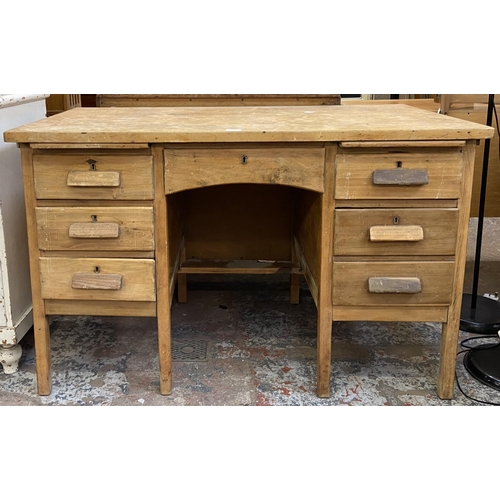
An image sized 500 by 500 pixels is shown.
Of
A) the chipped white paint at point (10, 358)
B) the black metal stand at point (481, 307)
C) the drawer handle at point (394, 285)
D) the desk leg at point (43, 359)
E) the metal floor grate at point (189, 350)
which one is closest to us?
the drawer handle at point (394, 285)

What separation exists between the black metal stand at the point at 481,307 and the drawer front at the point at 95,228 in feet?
4.85

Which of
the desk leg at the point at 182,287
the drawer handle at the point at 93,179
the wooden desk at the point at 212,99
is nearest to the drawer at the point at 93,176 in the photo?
the drawer handle at the point at 93,179

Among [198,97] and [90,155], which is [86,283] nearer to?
[90,155]

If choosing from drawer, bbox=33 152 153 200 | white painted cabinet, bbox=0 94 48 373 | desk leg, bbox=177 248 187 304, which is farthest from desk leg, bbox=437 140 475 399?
white painted cabinet, bbox=0 94 48 373

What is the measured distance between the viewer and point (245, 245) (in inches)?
114

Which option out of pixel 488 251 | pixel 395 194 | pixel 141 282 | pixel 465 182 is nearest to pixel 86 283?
pixel 141 282

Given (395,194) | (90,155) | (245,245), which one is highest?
(90,155)

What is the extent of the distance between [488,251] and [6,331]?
9.72 ft

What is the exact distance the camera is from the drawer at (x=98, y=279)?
6.48ft

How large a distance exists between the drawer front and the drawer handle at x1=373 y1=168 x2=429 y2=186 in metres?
0.73

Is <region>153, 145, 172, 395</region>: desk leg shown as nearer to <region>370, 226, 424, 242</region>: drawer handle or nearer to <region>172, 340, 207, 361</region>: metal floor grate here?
<region>172, 340, 207, 361</region>: metal floor grate

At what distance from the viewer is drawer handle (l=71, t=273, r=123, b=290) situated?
1.97 metres

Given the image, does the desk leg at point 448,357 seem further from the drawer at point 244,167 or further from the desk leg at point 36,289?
the desk leg at point 36,289

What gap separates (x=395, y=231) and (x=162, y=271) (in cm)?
77
